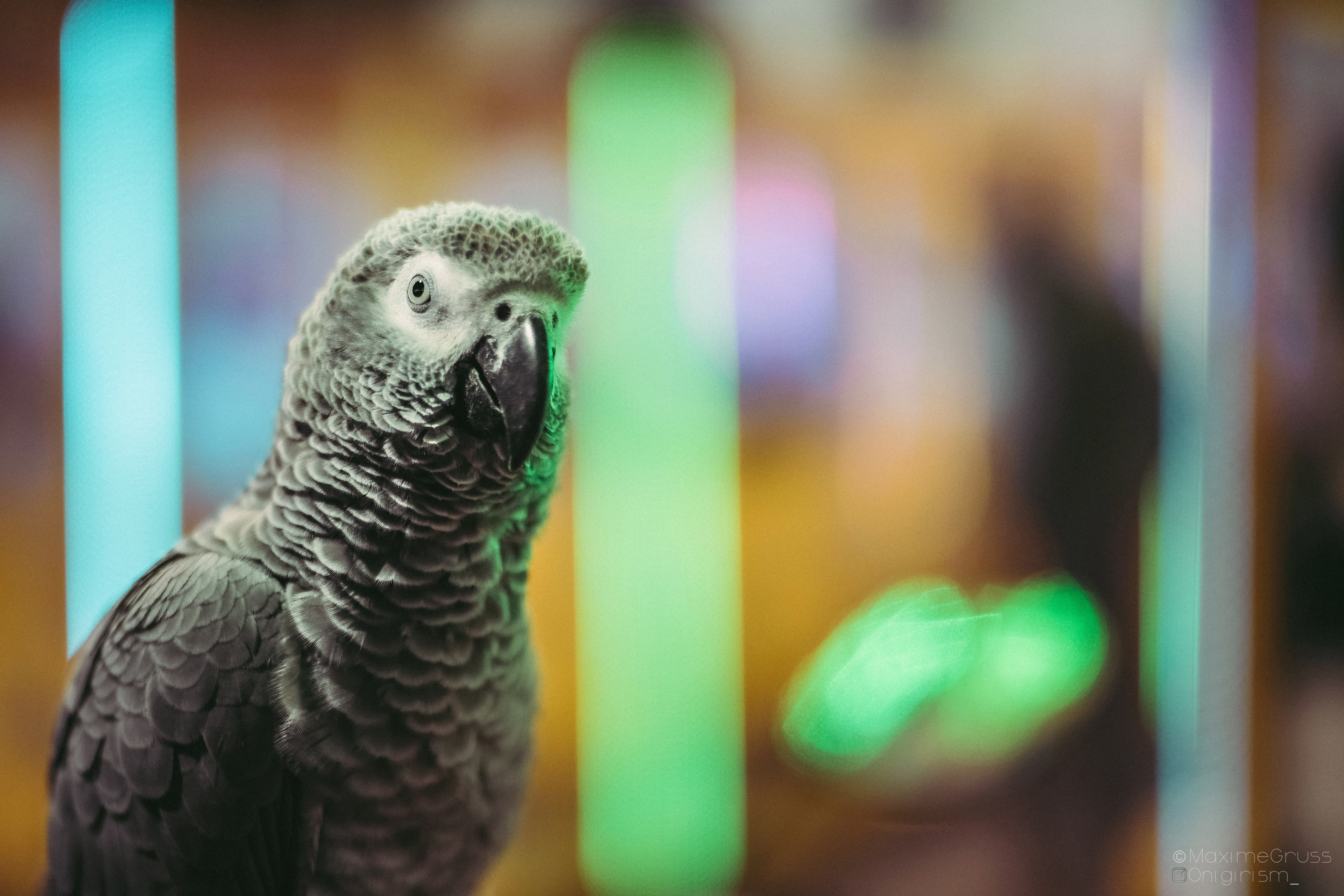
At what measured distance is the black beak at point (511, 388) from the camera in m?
0.46

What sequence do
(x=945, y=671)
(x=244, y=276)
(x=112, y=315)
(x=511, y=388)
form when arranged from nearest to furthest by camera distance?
(x=511, y=388) < (x=112, y=315) < (x=244, y=276) < (x=945, y=671)

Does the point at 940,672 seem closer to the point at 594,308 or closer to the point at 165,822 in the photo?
the point at 594,308

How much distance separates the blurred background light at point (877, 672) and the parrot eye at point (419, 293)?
40.5 inches

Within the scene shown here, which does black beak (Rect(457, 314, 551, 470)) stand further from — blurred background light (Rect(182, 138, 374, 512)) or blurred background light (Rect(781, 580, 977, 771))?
blurred background light (Rect(781, 580, 977, 771))

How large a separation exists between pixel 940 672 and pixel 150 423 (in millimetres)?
1158

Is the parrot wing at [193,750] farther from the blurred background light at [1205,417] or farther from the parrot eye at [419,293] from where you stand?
the blurred background light at [1205,417]

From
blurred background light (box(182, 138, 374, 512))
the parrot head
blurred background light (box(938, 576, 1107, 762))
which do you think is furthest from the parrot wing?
blurred background light (box(938, 576, 1107, 762))

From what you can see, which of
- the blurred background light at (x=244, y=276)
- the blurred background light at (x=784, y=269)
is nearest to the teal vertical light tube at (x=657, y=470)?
the blurred background light at (x=784, y=269)

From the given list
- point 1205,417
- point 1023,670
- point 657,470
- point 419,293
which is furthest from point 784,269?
point 419,293

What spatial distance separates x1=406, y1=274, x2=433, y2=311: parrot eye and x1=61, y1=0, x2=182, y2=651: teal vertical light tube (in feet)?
1.26

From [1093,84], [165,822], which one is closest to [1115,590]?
[1093,84]

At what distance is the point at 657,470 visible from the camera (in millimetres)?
1233

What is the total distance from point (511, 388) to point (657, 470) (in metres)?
0.78

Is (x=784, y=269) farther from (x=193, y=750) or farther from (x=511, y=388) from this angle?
(x=193, y=750)
